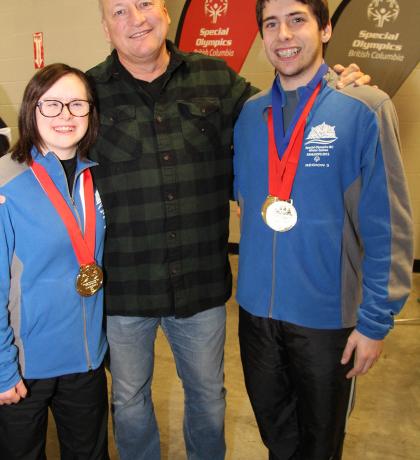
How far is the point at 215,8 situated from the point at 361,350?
3.73 m

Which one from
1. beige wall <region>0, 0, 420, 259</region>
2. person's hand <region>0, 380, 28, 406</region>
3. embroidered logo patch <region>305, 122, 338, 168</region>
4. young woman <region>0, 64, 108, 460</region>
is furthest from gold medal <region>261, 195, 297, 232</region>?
beige wall <region>0, 0, 420, 259</region>

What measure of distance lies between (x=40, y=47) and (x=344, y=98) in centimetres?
381

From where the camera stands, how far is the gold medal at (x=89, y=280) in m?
1.41

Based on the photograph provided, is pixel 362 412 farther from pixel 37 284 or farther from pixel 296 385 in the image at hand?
pixel 37 284

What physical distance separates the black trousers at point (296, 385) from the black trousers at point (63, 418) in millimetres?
544

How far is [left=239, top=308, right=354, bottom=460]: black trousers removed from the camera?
4.78 feet

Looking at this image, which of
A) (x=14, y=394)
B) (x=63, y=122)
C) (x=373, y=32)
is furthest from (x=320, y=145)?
(x=373, y=32)

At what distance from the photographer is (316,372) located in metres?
1.46

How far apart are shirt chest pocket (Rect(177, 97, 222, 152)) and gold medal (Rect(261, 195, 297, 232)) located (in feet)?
1.15

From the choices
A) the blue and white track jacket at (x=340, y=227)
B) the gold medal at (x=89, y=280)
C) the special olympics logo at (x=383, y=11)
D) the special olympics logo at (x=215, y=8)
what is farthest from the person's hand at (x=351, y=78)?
the special olympics logo at (x=215, y=8)

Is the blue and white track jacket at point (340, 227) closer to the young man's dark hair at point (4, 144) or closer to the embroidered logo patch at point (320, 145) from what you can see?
the embroidered logo patch at point (320, 145)

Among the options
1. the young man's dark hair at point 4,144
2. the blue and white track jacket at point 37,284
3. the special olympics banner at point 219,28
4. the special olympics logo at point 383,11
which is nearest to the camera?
the blue and white track jacket at point 37,284

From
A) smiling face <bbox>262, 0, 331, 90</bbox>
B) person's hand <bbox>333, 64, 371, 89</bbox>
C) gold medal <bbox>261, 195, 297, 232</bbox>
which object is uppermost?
smiling face <bbox>262, 0, 331, 90</bbox>

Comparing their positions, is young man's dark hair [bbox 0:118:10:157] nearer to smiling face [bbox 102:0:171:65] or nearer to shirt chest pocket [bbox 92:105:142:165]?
shirt chest pocket [bbox 92:105:142:165]
